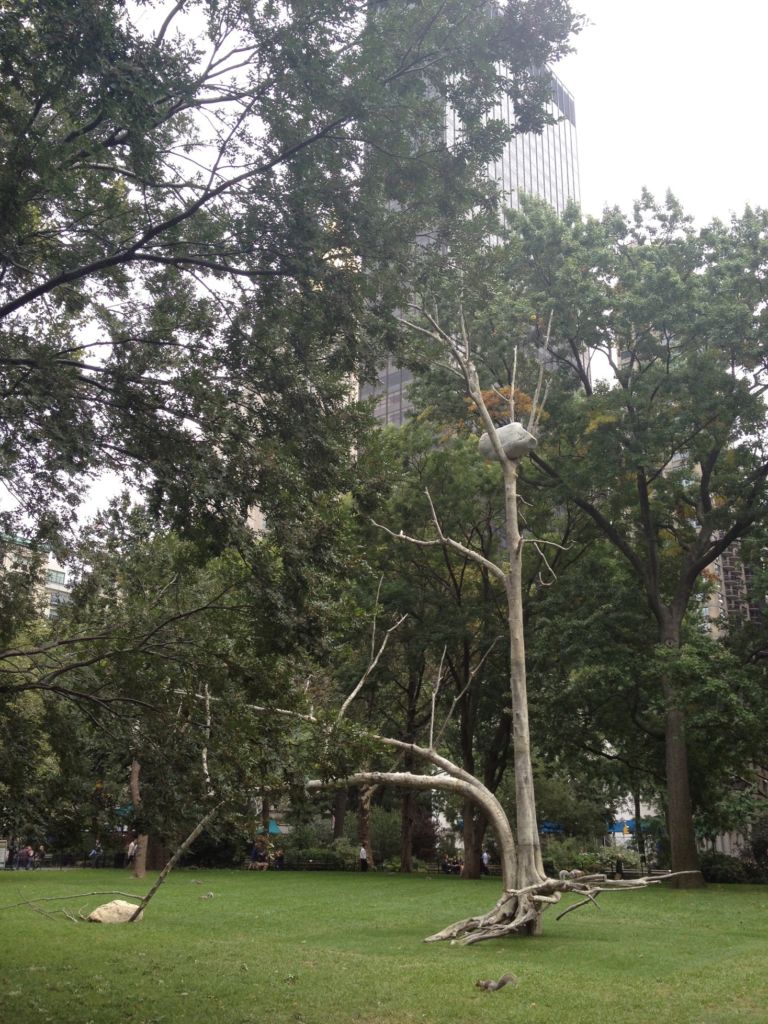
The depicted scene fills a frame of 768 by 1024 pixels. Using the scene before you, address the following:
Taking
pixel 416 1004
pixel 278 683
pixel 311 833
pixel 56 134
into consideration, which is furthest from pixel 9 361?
pixel 311 833

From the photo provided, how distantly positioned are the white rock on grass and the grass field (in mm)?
367

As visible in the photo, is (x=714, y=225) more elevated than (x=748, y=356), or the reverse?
(x=714, y=225)

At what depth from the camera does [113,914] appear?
1549cm

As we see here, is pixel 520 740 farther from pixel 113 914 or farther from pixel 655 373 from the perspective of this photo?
pixel 655 373

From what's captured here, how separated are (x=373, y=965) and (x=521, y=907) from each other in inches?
107

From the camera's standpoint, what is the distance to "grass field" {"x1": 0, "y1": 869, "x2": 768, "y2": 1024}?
8625 millimetres

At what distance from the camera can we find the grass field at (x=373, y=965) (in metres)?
8.62

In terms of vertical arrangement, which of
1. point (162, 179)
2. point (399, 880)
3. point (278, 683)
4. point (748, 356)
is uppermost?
point (748, 356)

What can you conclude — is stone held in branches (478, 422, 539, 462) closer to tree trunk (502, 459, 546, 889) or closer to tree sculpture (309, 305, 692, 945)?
tree trunk (502, 459, 546, 889)

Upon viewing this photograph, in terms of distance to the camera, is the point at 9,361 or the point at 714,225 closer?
the point at 9,361

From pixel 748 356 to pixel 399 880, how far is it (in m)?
16.9

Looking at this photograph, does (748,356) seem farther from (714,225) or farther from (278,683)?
(278,683)

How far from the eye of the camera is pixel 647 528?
23.1m

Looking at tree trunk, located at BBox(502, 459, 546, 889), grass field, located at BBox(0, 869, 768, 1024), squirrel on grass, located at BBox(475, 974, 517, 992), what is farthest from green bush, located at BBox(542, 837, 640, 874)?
squirrel on grass, located at BBox(475, 974, 517, 992)
